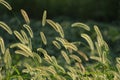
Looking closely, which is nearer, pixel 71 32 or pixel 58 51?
pixel 58 51

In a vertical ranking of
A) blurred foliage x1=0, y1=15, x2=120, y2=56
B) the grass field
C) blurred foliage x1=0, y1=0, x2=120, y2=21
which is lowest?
the grass field

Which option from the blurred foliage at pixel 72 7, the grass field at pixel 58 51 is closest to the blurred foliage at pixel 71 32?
the grass field at pixel 58 51

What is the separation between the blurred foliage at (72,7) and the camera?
381 inches

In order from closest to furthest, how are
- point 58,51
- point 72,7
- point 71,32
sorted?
point 58,51
point 71,32
point 72,7

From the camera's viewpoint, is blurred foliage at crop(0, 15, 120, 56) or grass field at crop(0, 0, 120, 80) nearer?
grass field at crop(0, 0, 120, 80)

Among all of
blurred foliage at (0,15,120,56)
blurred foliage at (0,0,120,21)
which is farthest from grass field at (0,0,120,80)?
blurred foliage at (0,0,120,21)

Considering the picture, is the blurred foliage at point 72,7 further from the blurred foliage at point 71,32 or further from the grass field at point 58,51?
the blurred foliage at point 71,32

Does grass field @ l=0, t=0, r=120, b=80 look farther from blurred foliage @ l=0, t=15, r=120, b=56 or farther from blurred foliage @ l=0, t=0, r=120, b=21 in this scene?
blurred foliage @ l=0, t=0, r=120, b=21

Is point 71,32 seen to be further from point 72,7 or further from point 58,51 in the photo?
point 72,7

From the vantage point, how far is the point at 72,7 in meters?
9.70

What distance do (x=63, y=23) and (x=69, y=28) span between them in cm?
30

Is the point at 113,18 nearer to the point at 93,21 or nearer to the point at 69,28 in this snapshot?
the point at 93,21

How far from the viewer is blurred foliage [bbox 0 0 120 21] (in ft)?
31.7

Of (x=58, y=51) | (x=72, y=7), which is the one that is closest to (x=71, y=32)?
(x=58, y=51)
